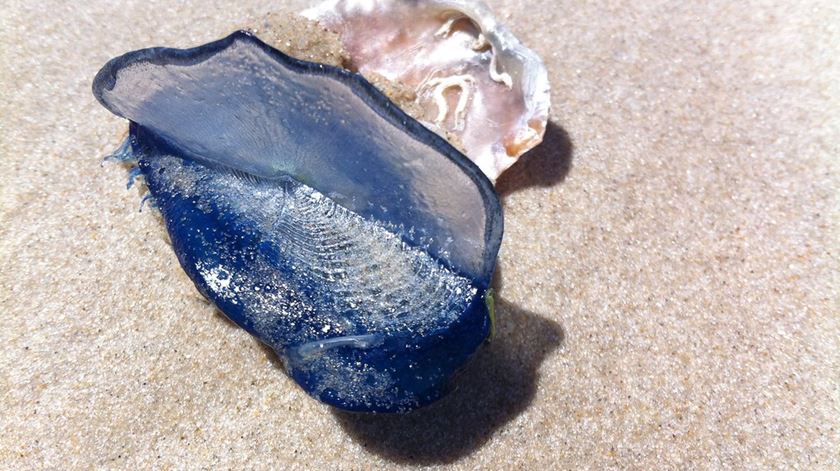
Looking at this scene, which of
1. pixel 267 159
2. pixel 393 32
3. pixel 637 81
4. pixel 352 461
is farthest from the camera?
pixel 637 81

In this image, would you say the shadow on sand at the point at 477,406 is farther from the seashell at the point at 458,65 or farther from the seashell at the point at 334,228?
the seashell at the point at 458,65

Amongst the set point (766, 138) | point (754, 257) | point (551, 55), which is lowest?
point (754, 257)

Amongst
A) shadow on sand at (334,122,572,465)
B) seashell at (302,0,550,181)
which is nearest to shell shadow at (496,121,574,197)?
seashell at (302,0,550,181)

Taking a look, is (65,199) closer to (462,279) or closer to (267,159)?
(267,159)

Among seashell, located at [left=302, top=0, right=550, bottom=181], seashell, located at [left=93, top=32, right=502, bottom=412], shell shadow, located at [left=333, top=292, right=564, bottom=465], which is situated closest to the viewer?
seashell, located at [left=93, top=32, right=502, bottom=412]

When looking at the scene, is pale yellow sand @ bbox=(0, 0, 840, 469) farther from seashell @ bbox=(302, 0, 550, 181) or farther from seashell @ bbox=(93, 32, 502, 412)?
seashell @ bbox=(93, 32, 502, 412)

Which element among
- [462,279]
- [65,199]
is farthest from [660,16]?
[65,199]

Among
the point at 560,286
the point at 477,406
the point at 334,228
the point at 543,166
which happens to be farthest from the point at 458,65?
the point at 477,406
